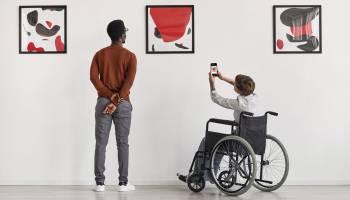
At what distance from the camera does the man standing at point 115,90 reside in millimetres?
3766

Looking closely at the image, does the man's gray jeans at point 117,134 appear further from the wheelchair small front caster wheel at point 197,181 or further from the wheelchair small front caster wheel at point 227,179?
the wheelchair small front caster wheel at point 227,179

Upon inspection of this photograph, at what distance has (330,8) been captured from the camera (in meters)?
4.21

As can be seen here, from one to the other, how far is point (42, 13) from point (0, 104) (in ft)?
2.85

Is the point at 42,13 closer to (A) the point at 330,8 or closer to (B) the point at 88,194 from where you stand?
(B) the point at 88,194

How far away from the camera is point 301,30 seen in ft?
13.8

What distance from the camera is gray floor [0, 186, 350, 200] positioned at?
3.55 meters

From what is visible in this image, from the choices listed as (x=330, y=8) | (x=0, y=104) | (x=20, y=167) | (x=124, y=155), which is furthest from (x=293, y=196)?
(x=0, y=104)

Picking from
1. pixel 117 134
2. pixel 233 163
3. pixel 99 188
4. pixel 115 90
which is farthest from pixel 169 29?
pixel 99 188

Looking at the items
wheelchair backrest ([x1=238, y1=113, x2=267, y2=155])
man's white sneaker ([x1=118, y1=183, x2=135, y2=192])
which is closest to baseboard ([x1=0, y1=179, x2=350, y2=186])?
Result: man's white sneaker ([x1=118, y1=183, x2=135, y2=192])

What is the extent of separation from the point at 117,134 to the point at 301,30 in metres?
1.81

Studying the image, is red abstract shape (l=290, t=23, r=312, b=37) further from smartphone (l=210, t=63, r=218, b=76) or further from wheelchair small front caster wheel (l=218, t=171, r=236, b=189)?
wheelchair small front caster wheel (l=218, t=171, r=236, b=189)

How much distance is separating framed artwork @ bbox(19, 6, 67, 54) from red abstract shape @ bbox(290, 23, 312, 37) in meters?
1.98

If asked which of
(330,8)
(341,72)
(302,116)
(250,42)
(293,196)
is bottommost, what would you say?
(293,196)

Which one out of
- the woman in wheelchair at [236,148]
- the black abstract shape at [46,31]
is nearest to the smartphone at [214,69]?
the woman in wheelchair at [236,148]
